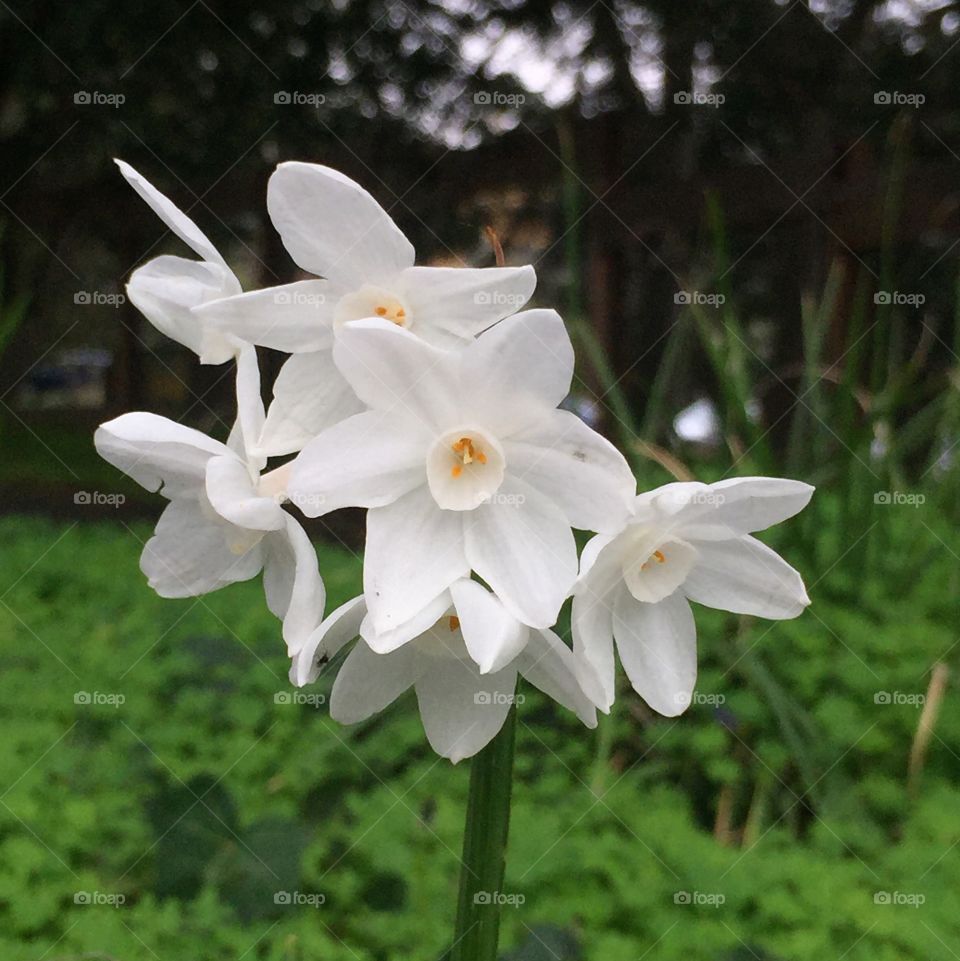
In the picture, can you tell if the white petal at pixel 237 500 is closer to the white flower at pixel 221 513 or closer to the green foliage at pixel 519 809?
the white flower at pixel 221 513

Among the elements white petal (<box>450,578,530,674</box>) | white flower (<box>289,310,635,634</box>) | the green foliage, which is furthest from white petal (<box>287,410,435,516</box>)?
the green foliage

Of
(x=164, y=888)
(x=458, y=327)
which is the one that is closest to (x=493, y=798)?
(x=458, y=327)

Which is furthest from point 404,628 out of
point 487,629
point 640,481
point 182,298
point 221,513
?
point 640,481

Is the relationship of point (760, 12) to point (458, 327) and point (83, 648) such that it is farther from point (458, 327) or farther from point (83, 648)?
point (458, 327)

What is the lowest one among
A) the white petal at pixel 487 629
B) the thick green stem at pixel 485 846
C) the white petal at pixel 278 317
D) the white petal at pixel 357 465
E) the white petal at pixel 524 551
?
the thick green stem at pixel 485 846

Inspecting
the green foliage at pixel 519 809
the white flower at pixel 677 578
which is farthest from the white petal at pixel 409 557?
the green foliage at pixel 519 809

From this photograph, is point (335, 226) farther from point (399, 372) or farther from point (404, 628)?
point (404, 628)
